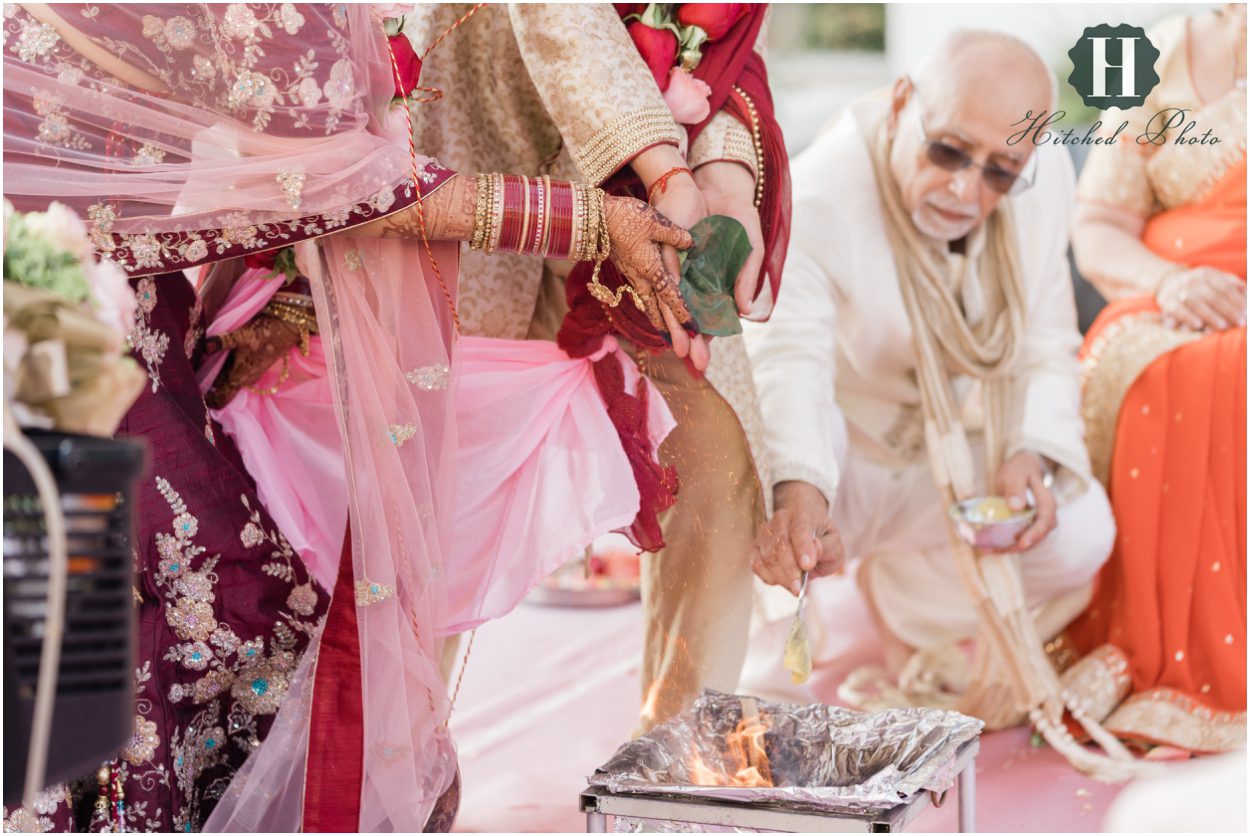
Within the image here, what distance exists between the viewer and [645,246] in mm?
1460

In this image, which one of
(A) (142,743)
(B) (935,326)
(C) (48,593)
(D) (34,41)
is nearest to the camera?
(C) (48,593)

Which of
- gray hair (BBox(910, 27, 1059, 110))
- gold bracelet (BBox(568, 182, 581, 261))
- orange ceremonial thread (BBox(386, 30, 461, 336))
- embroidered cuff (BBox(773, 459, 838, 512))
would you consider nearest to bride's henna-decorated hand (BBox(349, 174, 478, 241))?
orange ceremonial thread (BBox(386, 30, 461, 336))

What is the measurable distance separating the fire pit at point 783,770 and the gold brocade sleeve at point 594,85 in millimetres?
652

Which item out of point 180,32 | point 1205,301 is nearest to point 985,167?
point 1205,301

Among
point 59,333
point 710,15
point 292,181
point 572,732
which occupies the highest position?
point 710,15

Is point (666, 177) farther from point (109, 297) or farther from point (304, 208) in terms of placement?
point (109, 297)

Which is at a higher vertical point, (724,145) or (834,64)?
(834,64)

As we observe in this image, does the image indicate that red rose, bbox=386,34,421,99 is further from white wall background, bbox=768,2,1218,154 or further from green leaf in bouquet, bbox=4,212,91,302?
white wall background, bbox=768,2,1218,154

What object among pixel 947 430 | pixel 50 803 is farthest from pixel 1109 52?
pixel 50 803

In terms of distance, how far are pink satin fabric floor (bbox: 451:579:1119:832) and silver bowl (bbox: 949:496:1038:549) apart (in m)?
0.36

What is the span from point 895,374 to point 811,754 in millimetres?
1138

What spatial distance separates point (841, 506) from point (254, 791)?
132 cm

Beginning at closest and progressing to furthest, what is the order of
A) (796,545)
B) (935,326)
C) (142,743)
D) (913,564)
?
(142,743) → (796,545) → (935,326) → (913,564)

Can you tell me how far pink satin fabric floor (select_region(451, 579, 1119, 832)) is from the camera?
2031 millimetres
